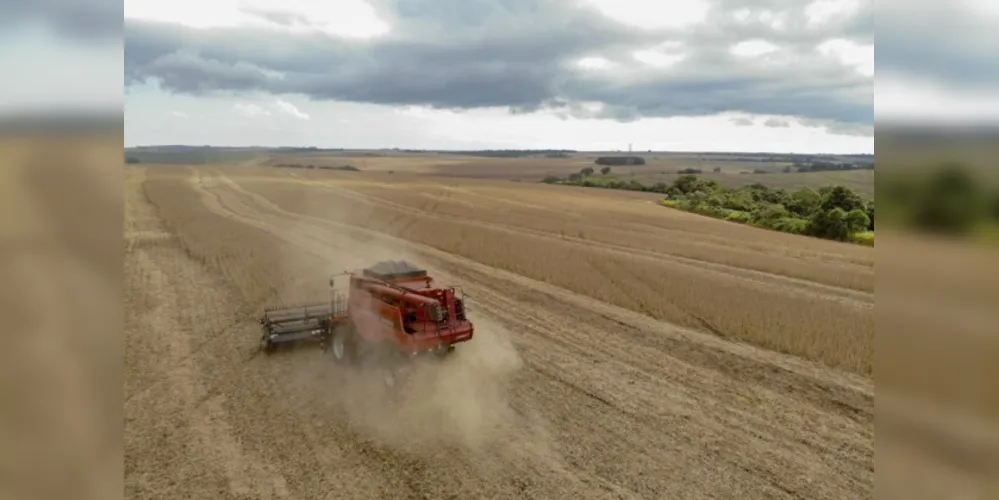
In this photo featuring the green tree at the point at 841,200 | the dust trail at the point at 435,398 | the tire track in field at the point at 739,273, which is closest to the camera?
the dust trail at the point at 435,398

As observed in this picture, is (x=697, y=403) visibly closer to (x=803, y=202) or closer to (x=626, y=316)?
(x=626, y=316)

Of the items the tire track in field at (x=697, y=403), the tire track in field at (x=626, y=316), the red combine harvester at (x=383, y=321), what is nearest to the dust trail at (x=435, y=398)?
the red combine harvester at (x=383, y=321)

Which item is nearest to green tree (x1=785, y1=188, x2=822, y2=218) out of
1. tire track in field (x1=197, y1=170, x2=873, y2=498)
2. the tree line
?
the tree line

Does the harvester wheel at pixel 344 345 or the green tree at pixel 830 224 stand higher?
the green tree at pixel 830 224

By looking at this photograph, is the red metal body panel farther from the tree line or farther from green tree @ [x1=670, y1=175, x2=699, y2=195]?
green tree @ [x1=670, y1=175, x2=699, y2=195]

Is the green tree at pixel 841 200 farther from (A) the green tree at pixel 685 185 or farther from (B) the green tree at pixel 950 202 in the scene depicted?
(B) the green tree at pixel 950 202

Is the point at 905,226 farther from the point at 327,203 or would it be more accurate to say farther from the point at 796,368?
the point at 327,203

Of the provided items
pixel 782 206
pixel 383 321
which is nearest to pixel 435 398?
pixel 383 321

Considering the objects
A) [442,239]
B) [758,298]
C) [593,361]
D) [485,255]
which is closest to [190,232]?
[442,239]
